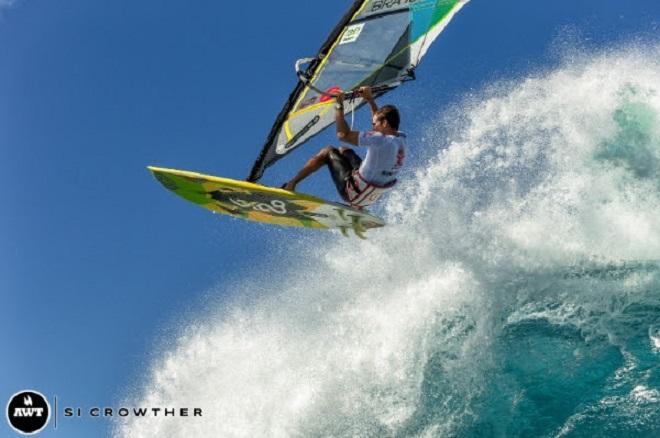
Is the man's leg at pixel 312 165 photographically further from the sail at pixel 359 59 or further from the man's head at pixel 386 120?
the man's head at pixel 386 120

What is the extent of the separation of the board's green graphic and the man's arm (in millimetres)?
1108

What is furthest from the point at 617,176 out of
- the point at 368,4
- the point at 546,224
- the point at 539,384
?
the point at 368,4

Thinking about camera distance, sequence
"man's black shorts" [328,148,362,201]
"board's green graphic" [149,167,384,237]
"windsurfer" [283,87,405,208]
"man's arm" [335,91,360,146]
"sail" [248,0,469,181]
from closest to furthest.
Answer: "man's arm" [335,91,360,146], "windsurfer" [283,87,405,208], "sail" [248,0,469,181], "man's black shorts" [328,148,362,201], "board's green graphic" [149,167,384,237]

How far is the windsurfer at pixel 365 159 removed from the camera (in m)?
6.50

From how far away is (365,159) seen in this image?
687cm

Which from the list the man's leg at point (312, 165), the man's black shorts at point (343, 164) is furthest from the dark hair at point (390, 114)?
the man's leg at point (312, 165)

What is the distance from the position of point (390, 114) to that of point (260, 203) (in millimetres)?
2253

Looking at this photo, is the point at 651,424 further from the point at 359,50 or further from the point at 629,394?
the point at 359,50

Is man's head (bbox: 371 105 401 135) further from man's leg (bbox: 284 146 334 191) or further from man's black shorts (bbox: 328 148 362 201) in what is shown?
man's leg (bbox: 284 146 334 191)

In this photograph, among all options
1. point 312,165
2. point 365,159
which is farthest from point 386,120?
point 312,165

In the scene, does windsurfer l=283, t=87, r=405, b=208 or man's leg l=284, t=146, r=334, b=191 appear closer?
windsurfer l=283, t=87, r=405, b=208

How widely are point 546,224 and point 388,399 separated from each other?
5.92m

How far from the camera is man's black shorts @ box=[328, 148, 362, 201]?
720 centimetres

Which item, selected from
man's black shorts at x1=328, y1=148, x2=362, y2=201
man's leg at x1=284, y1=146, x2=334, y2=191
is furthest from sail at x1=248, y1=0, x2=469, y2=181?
man's black shorts at x1=328, y1=148, x2=362, y2=201
